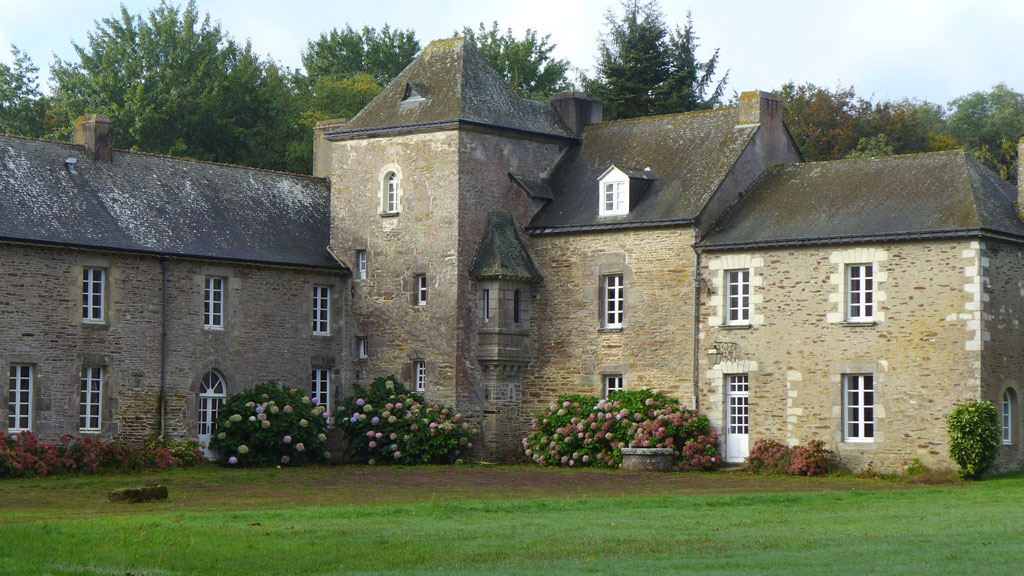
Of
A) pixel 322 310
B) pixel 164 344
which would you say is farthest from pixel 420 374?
pixel 164 344

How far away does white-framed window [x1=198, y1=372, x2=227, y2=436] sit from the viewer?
33531mm

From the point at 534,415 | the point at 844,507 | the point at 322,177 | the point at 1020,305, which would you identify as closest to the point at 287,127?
the point at 322,177

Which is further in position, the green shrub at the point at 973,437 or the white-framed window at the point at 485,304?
the white-framed window at the point at 485,304

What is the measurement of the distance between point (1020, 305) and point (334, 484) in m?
13.2

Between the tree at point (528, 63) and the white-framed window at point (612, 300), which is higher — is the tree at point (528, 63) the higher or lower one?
the higher one

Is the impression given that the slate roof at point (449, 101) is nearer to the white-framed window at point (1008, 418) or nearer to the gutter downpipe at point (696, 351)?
the gutter downpipe at point (696, 351)

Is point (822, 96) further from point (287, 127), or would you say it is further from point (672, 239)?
point (672, 239)

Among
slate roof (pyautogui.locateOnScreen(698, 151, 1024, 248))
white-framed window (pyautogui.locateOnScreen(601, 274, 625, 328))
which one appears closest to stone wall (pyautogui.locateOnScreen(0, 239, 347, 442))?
white-framed window (pyautogui.locateOnScreen(601, 274, 625, 328))

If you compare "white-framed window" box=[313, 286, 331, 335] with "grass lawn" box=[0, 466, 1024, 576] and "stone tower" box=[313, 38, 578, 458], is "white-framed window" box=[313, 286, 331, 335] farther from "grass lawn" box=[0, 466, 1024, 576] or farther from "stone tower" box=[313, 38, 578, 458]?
"grass lawn" box=[0, 466, 1024, 576]

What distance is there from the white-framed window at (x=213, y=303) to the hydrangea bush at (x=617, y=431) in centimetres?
688

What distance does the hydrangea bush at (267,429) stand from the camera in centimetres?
3291

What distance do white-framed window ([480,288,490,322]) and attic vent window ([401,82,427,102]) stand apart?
14.8 ft

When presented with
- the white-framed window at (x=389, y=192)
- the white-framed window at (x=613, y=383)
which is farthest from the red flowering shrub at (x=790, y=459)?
the white-framed window at (x=389, y=192)

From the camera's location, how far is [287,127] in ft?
167
